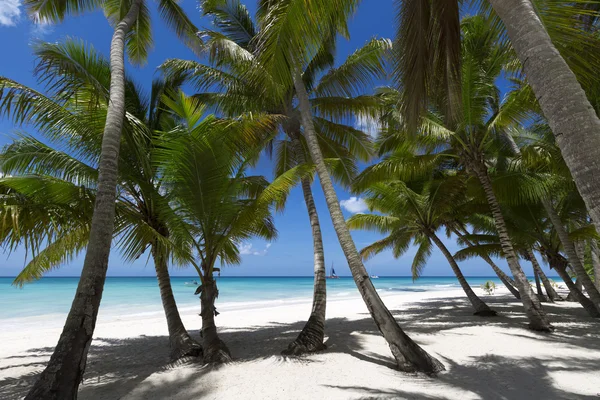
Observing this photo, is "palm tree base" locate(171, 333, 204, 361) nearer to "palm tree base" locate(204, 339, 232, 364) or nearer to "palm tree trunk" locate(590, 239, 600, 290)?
"palm tree base" locate(204, 339, 232, 364)

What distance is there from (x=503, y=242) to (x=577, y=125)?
6463 millimetres

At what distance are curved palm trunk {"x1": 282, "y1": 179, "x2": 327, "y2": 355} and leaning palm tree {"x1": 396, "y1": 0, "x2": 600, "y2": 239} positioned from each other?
3.24 metres

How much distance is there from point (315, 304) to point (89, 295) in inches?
159

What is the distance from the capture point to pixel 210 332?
5.72 m

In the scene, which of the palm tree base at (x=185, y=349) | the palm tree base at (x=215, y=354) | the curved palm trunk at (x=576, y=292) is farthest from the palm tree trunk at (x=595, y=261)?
the palm tree base at (x=185, y=349)

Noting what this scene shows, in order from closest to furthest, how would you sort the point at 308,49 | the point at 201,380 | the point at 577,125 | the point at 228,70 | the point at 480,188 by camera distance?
1. the point at 577,125
2. the point at 201,380
3. the point at 308,49
4. the point at 228,70
5. the point at 480,188

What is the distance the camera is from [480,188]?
10203 mm

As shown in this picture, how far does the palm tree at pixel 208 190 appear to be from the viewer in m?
5.42

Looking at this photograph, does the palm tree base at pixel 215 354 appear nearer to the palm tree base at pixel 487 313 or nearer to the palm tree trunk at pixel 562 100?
the palm tree trunk at pixel 562 100

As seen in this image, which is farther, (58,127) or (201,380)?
(58,127)

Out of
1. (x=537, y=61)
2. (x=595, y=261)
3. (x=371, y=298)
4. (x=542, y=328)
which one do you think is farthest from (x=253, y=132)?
(x=595, y=261)

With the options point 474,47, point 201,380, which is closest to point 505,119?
point 474,47

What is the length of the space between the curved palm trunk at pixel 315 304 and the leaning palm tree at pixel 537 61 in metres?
3.24

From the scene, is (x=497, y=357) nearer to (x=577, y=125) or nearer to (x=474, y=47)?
(x=577, y=125)
